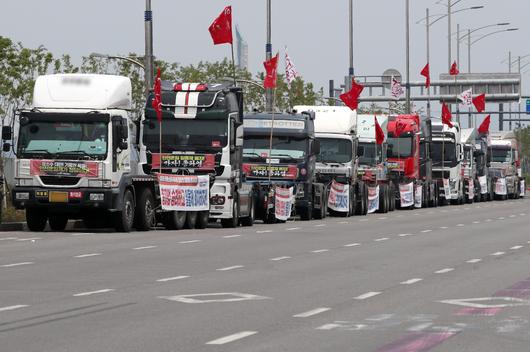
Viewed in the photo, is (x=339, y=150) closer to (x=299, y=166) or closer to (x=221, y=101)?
(x=299, y=166)

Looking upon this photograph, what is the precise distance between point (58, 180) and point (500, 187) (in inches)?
2109

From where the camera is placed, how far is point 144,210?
113 ft

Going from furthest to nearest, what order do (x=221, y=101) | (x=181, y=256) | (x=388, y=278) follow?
(x=221, y=101), (x=181, y=256), (x=388, y=278)

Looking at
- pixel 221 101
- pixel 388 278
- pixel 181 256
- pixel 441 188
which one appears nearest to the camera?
pixel 388 278

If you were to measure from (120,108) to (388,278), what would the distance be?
14.9 metres

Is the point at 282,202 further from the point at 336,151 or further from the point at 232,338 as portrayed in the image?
the point at 232,338

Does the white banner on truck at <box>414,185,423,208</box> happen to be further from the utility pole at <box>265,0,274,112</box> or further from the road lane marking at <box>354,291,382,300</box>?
the road lane marking at <box>354,291,382,300</box>

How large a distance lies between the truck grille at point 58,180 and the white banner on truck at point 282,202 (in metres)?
9.77

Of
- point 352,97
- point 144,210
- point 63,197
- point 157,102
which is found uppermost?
point 352,97

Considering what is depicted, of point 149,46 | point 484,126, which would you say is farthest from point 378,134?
point 484,126

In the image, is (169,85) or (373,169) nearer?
(169,85)

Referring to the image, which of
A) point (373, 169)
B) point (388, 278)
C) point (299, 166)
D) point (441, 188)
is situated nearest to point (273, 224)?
point (299, 166)

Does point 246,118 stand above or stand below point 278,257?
above

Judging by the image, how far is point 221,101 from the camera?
35781mm
